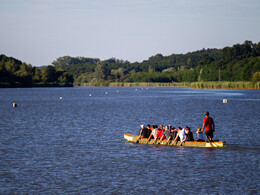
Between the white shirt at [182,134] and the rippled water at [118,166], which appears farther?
the white shirt at [182,134]

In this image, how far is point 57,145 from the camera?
35.2 metres

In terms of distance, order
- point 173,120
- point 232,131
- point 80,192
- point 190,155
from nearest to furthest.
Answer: point 80,192
point 190,155
point 232,131
point 173,120

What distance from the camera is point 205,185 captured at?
2203cm

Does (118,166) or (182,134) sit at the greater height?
(182,134)

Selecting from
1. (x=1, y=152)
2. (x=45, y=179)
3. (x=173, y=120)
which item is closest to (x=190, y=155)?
(x=45, y=179)

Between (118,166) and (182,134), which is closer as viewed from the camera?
(118,166)

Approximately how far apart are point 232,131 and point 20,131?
71.9 ft

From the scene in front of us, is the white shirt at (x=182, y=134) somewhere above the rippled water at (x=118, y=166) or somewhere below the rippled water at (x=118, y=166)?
above

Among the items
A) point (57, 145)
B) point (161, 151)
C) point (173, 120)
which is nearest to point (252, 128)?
point (173, 120)

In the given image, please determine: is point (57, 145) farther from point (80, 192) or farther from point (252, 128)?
point (252, 128)

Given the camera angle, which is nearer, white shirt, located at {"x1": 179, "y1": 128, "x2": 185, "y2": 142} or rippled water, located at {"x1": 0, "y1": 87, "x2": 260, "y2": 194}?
rippled water, located at {"x1": 0, "y1": 87, "x2": 260, "y2": 194}

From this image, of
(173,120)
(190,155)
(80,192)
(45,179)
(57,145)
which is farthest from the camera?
(173,120)

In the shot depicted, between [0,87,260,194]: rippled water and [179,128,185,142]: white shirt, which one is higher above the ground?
[179,128,185,142]: white shirt

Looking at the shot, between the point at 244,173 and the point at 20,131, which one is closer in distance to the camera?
the point at 244,173
